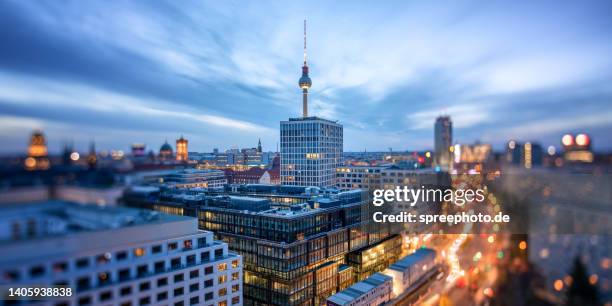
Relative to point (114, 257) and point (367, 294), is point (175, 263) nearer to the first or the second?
point (114, 257)

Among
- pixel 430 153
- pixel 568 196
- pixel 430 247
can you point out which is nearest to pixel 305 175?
pixel 430 247

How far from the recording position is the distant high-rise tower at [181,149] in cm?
572

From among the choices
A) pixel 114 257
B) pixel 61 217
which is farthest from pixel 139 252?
pixel 61 217

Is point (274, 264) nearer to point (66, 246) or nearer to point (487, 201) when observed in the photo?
point (487, 201)

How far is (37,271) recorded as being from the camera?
337cm

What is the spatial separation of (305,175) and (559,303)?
2396 cm

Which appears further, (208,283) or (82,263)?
(208,283)

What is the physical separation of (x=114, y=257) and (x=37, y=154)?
3.21 m

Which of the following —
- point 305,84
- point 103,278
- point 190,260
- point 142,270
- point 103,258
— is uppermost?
point 305,84

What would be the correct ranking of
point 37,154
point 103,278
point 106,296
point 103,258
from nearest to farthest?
1. point 37,154
2. point 103,258
3. point 103,278
4. point 106,296

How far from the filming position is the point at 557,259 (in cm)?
490

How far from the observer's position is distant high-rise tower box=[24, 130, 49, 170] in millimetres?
3205

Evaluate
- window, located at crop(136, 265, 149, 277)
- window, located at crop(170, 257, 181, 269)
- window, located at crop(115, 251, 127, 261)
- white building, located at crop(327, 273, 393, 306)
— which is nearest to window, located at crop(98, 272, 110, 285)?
window, located at crop(115, 251, 127, 261)

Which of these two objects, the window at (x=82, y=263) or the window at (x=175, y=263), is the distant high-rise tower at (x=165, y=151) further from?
the window at (x=175, y=263)
